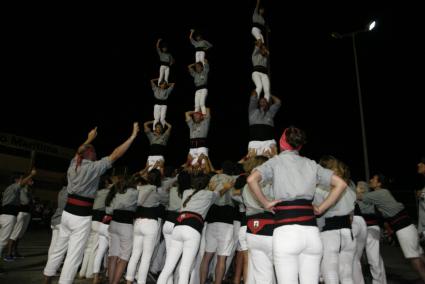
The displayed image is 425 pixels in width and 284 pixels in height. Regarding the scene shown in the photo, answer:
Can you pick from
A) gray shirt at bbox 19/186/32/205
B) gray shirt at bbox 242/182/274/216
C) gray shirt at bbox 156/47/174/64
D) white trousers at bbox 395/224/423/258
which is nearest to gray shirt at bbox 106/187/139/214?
gray shirt at bbox 242/182/274/216

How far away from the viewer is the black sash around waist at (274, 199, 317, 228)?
3.29 meters

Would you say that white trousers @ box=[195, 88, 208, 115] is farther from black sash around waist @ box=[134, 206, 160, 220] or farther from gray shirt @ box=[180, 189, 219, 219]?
gray shirt @ box=[180, 189, 219, 219]

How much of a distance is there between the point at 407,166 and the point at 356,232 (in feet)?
80.6

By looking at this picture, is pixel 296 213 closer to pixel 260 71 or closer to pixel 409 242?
pixel 409 242

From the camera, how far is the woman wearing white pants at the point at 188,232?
5.09m

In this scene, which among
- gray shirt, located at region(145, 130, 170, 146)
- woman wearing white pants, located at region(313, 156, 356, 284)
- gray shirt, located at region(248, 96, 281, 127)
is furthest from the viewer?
gray shirt, located at region(145, 130, 170, 146)

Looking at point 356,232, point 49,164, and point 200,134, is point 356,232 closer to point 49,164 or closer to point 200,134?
point 200,134

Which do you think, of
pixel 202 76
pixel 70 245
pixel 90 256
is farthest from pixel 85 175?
pixel 202 76

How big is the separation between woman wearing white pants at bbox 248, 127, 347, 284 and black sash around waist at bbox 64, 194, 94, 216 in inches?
117

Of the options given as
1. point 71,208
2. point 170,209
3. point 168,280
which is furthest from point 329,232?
point 71,208

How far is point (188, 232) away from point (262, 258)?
130 centimetres

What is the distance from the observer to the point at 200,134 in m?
9.84

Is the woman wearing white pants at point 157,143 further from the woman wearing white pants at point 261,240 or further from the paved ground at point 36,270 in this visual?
the woman wearing white pants at point 261,240

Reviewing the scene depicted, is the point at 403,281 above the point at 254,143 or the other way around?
the other way around
